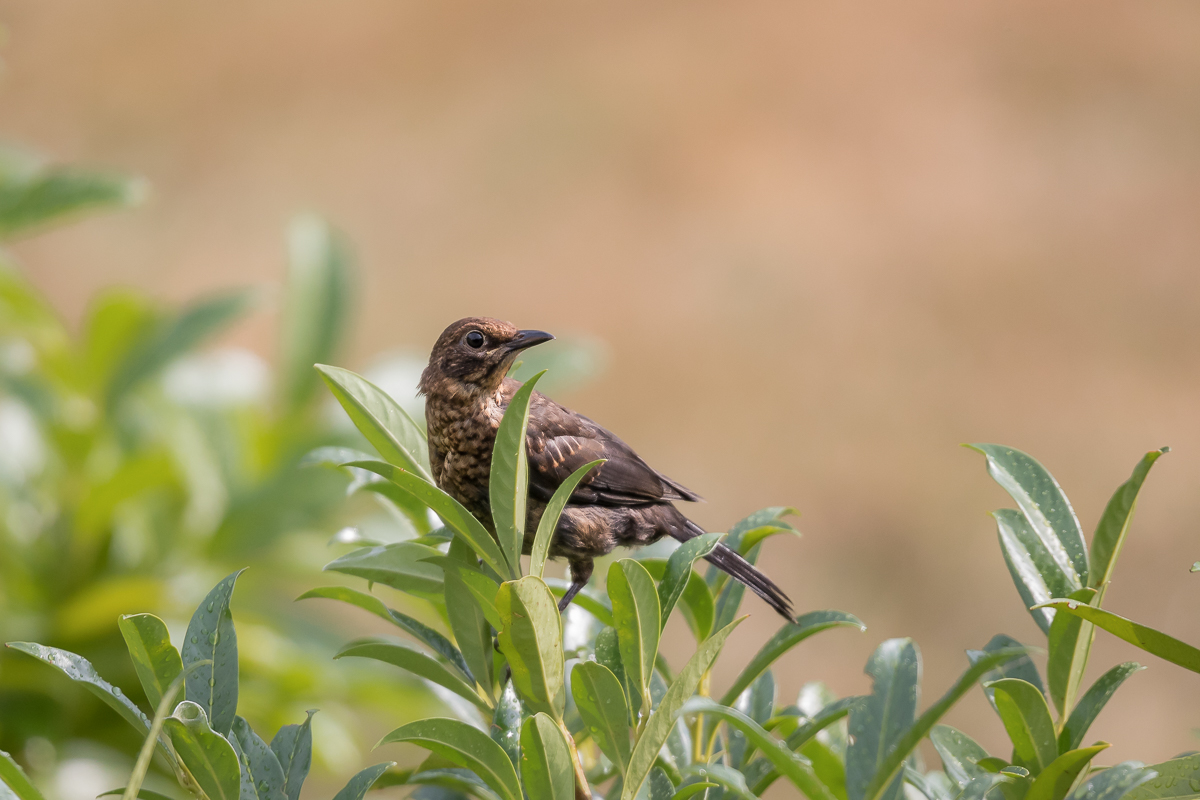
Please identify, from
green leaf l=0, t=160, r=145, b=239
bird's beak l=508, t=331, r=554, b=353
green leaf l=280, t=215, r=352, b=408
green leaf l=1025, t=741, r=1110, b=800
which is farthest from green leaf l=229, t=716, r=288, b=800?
green leaf l=280, t=215, r=352, b=408

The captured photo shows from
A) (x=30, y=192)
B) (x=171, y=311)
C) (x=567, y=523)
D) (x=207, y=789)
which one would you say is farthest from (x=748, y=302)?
(x=207, y=789)

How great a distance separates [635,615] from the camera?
1.05 metres

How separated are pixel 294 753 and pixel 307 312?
2277 mm

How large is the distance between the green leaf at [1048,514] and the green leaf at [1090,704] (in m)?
0.12

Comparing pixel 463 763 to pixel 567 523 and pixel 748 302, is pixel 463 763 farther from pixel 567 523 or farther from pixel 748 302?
pixel 748 302

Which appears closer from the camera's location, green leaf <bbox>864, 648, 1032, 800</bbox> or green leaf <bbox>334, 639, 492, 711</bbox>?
green leaf <bbox>864, 648, 1032, 800</bbox>

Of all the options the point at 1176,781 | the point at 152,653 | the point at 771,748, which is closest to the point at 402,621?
the point at 152,653

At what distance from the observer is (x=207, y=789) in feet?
3.28

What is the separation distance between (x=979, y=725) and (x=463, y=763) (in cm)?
530

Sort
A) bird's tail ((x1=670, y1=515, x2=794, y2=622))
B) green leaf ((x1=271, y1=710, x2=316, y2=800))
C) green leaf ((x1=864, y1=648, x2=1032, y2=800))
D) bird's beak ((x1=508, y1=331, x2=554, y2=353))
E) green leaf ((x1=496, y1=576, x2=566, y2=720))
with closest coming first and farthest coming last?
green leaf ((x1=864, y1=648, x2=1032, y2=800))
green leaf ((x1=496, y1=576, x2=566, y2=720))
green leaf ((x1=271, y1=710, x2=316, y2=800))
bird's tail ((x1=670, y1=515, x2=794, y2=622))
bird's beak ((x1=508, y1=331, x2=554, y2=353))

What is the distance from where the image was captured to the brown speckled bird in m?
1.48

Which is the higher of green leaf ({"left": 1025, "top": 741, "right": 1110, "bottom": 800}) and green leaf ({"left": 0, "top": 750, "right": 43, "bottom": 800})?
green leaf ({"left": 1025, "top": 741, "right": 1110, "bottom": 800})

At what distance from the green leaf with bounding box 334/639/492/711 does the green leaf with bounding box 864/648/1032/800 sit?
1.58ft

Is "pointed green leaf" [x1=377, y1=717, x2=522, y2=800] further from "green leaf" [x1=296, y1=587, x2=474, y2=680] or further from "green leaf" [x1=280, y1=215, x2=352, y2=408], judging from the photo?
"green leaf" [x1=280, y1=215, x2=352, y2=408]
